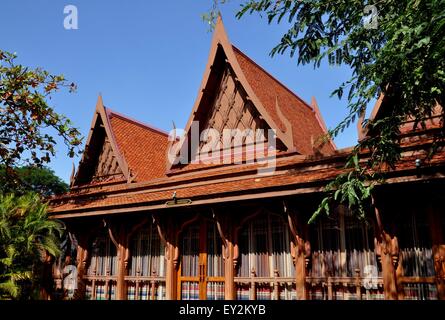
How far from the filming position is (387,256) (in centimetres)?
705

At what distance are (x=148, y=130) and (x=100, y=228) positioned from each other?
232 inches

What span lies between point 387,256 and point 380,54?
3.76m

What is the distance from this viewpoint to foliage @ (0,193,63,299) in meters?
9.62

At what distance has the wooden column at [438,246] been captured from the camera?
21.5ft

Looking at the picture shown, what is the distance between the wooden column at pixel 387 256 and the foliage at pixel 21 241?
7997 millimetres

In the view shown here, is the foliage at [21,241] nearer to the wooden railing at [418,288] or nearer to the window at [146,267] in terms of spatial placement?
the window at [146,267]

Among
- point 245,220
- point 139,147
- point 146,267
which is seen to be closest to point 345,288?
point 245,220

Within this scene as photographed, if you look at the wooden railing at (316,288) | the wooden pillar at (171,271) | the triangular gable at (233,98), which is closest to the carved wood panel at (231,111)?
the triangular gable at (233,98)

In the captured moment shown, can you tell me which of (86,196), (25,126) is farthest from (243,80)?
(25,126)

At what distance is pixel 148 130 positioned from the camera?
1655 cm

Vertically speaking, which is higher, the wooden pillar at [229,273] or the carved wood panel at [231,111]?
the carved wood panel at [231,111]

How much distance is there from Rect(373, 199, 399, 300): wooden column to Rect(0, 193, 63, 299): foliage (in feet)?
26.2

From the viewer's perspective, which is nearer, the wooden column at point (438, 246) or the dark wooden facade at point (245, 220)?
the wooden column at point (438, 246)

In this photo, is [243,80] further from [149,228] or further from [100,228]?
[100,228]
